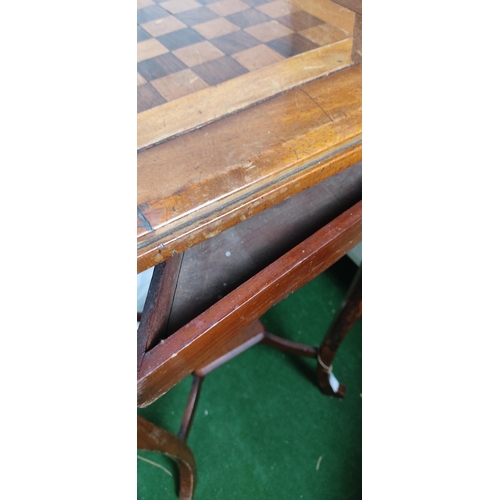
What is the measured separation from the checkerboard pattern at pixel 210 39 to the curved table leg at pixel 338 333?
1.19 ft

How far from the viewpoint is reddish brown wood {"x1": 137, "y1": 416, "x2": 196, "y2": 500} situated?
53 centimetres

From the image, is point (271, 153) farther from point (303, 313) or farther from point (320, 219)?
point (303, 313)

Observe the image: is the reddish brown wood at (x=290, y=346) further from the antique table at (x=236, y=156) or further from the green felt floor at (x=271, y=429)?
the antique table at (x=236, y=156)

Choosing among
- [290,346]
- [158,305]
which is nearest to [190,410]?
[290,346]

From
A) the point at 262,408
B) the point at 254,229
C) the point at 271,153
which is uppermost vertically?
the point at 271,153

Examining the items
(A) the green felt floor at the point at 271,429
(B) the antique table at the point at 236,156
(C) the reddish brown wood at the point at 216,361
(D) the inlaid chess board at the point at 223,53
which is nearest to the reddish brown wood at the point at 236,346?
(C) the reddish brown wood at the point at 216,361

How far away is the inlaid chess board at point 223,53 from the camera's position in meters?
0.43

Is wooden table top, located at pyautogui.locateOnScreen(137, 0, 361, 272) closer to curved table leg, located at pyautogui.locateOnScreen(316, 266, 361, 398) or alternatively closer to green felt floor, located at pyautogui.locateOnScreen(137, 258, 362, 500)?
curved table leg, located at pyautogui.locateOnScreen(316, 266, 361, 398)

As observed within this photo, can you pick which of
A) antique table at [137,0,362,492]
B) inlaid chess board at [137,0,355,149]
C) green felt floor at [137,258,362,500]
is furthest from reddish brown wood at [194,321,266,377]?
inlaid chess board at [137,0,355,149]

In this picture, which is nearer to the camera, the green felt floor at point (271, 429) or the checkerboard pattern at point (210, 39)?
the checkerboard pattern at point (210, 39)
